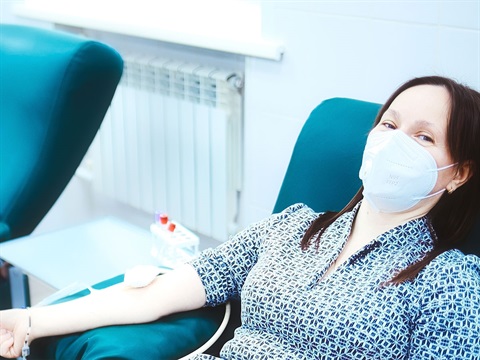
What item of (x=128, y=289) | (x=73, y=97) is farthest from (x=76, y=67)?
(x=128, y=289)

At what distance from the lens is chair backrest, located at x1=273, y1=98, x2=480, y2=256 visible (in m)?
1.67

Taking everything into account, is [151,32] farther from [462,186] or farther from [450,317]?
[450,317]

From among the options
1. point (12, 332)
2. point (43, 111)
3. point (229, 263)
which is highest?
point (43, 111)

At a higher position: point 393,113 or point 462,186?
point 393,113

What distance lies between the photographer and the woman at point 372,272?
1.29 metres

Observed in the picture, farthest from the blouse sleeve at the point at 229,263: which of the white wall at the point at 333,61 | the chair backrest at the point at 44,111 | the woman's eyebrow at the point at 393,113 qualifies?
the chair backrest at the point at 44,111

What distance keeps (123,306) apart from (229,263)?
0.24 m

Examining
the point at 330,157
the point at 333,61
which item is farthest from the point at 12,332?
the point at 333,61

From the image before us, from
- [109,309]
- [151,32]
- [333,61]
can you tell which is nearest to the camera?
[109,309]

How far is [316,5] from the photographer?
80.1 inches

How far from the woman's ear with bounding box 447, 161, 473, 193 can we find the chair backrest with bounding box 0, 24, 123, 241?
1082mm

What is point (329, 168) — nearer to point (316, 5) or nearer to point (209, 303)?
point (209, 303)

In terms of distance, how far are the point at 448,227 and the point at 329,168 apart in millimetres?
367

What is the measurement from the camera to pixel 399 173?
134 cm
